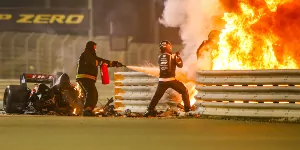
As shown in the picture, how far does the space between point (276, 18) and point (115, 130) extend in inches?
211

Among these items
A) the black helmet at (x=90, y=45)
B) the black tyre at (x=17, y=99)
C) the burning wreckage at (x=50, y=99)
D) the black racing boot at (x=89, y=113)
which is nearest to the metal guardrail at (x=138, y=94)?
the burning wreckage at (x=50, y=99)

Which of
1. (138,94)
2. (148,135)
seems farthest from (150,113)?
(148,135)

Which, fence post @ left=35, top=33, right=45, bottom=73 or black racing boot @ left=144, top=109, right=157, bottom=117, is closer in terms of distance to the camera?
black racing boot @ left=144, top=109, right=157, bottom=117

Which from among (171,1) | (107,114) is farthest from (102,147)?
(171,1)

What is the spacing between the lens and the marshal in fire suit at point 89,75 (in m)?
17.9

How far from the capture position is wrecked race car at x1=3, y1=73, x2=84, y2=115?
743 inches

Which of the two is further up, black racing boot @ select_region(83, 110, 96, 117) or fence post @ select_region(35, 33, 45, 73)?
fence post @ select_region(35, 33, 45, 73)

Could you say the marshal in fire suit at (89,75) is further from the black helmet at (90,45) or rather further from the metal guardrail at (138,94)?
the metal guardrail at (138,94)

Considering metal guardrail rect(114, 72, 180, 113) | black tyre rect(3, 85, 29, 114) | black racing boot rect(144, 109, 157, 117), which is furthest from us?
black tyre rect(3, 85, 29, 114)

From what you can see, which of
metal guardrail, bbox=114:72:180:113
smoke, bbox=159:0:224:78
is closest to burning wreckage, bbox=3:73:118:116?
metal guardrail, bbox=114:72:180:113

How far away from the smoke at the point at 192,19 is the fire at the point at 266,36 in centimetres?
163

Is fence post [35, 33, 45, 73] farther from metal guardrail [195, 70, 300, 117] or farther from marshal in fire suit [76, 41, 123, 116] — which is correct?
metal guardrail [195, 70, 300, 117]

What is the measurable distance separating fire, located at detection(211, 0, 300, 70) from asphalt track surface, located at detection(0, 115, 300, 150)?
2.11 m

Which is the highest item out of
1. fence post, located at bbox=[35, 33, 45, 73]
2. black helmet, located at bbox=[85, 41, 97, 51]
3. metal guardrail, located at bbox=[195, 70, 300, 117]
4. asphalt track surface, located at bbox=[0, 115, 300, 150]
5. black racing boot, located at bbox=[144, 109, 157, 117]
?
fence post, located at bbox=[35, 33, 45, 73]
